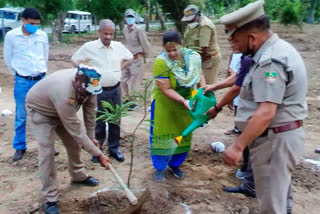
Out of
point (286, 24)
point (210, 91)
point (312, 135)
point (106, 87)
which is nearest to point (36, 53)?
point (106, 87)

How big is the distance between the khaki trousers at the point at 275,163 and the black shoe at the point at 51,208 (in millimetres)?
1892

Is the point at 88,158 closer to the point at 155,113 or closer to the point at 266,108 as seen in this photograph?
the point at 155,113

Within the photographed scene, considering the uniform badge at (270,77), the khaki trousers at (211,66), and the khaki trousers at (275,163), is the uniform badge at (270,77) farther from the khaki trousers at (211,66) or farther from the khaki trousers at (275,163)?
the khaki trousers at (211,66)

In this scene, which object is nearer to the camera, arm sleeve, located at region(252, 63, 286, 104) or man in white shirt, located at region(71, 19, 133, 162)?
arm sleeve, located at region(252, 63, 286, 104)

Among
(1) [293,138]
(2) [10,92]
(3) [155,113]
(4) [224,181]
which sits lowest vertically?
(2) [10,92]

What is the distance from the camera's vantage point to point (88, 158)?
4.56m

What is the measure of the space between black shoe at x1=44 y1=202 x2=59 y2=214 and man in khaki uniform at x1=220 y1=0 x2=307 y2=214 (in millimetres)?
1823

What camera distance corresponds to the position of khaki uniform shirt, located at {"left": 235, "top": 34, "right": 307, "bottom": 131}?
84.7 inches

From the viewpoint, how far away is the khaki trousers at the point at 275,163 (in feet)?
7.73

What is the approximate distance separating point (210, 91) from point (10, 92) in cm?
639

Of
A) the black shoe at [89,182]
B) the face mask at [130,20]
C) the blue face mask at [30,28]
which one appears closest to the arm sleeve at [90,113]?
the black shoe at [89,182]

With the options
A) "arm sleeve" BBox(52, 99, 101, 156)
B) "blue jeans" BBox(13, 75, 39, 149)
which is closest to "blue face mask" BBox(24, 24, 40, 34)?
"blue jeans" BBox(13, 75, 39, 149)

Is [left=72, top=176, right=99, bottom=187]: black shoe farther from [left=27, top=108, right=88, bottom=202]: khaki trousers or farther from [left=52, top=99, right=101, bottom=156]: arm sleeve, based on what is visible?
[left=52, top=99, right=101, bottom=156]: arm sleeve

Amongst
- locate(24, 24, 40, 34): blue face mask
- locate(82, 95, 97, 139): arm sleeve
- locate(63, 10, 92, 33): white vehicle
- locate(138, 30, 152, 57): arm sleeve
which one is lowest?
locate(63, 10, 92, 33): white vehicle
